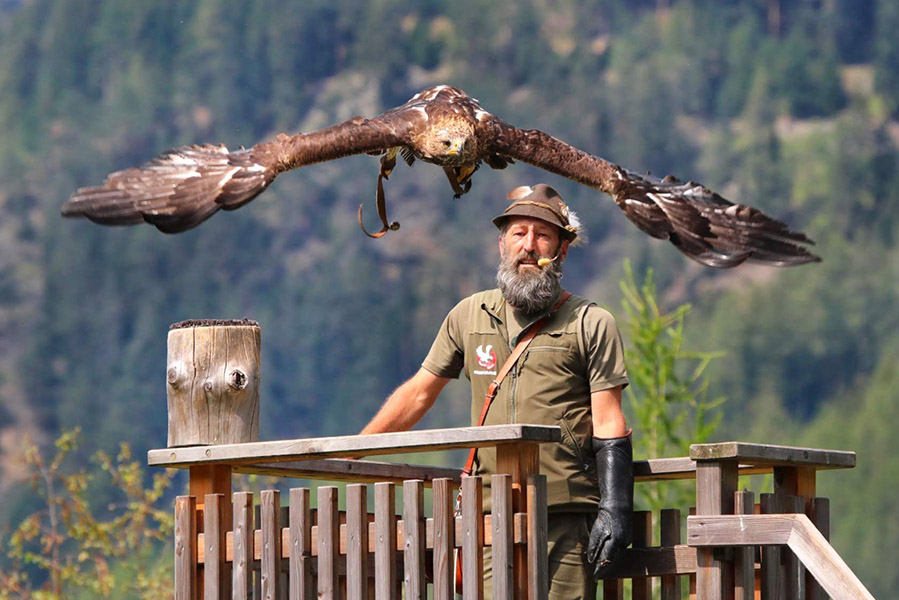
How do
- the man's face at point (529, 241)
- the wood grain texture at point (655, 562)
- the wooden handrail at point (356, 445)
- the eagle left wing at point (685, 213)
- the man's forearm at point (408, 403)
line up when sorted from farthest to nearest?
the eagle left wing at point (685, 213) → the man's forearm at point (408, 403) → the man's face at point (529, 241) → the wood grain texture at point (655, 562) → the wooden handrail at point (356, 445)

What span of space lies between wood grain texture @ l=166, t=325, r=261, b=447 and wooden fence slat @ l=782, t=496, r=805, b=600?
1.75m

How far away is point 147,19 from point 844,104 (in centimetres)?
2977

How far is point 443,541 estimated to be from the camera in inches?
203

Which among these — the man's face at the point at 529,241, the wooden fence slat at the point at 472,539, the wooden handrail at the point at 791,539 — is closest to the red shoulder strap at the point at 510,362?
the man's face at the point at 529,241

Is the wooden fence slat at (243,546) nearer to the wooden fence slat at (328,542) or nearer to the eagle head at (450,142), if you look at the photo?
the wooden fence slat at (328,542)

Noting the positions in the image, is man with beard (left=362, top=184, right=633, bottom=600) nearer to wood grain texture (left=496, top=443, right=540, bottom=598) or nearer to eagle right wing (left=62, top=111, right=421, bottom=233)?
wood grain texture (left=496, top=443, right=540, bottom=598)

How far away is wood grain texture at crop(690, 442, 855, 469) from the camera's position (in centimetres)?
526

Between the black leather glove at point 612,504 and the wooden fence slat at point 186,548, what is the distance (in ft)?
4.20

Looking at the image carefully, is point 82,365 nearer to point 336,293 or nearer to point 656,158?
point 336,293

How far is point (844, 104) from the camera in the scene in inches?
2699

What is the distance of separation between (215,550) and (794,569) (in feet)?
6.01

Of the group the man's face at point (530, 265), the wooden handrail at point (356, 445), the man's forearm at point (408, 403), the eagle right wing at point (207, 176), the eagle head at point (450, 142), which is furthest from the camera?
the eagle head at point (450, 142)

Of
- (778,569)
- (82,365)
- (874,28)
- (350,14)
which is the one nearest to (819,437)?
(874,28)

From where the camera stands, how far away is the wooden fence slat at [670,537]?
5.70 metres
